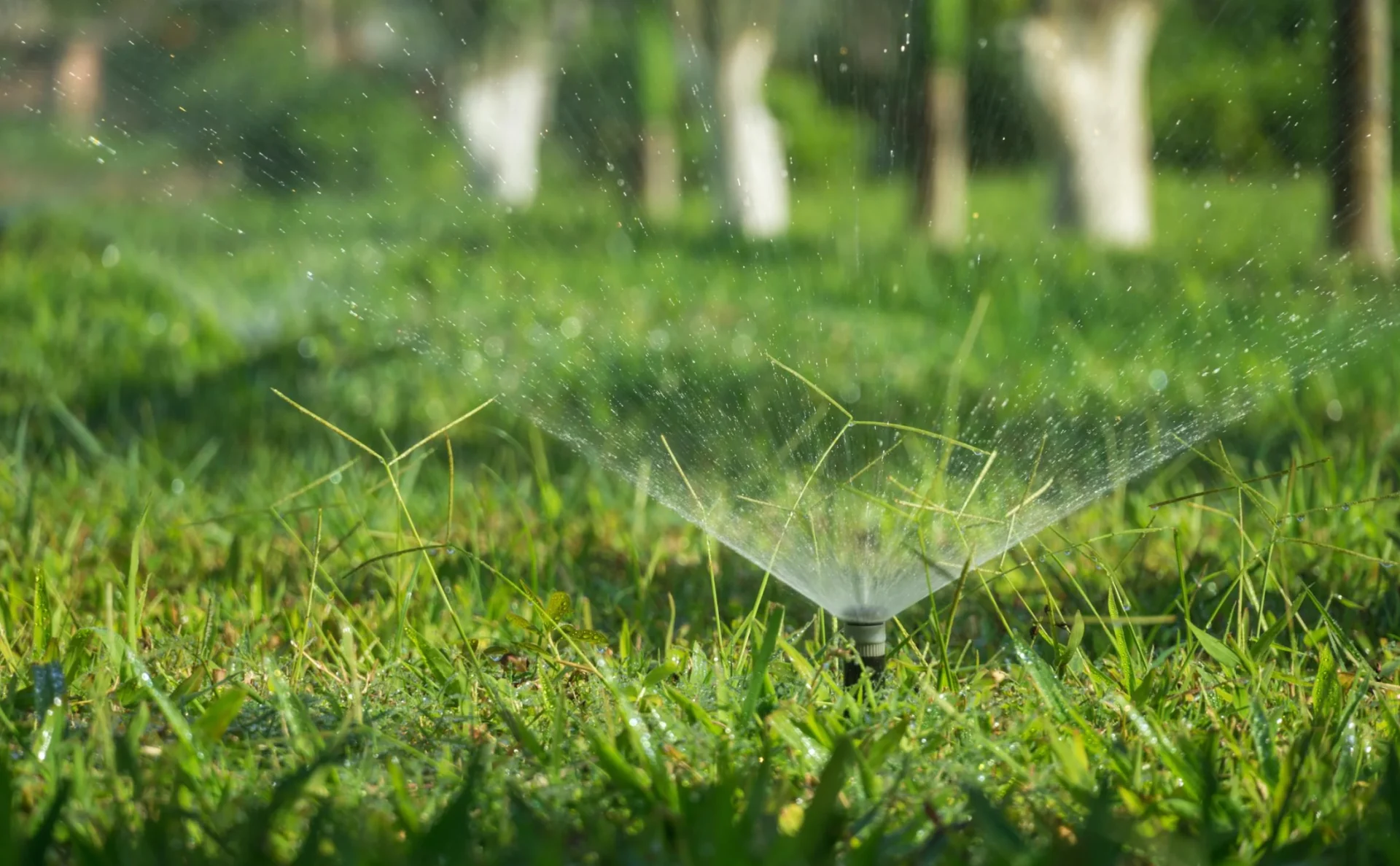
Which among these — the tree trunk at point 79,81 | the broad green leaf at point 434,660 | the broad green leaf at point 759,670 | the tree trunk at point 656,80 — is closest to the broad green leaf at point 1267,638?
the broad green leaf at point 759,670

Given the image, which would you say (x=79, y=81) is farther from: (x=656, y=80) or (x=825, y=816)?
(x=825, y=816)

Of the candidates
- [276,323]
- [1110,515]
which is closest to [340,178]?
[276,323]

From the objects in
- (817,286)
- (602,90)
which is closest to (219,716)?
(817,286)

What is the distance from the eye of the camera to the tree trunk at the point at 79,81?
1264 inches

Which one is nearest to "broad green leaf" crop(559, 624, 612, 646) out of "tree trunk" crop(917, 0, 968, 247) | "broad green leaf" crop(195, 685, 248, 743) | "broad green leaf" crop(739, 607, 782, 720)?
"broad green leaf" crop(739, 607, 782, 720)

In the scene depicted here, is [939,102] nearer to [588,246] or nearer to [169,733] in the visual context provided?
[588,246]

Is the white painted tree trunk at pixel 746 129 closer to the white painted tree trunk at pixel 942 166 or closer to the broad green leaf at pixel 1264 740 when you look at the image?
the white painted tree trunk at pixel 942 166

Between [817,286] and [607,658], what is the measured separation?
4847 mm

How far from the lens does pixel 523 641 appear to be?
2109 millimetres

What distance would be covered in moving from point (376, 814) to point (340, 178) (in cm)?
2162

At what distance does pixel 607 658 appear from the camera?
79.4 inches

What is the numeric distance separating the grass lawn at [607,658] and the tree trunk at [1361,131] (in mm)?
2236

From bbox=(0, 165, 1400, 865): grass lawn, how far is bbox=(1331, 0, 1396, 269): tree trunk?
88.0 inches

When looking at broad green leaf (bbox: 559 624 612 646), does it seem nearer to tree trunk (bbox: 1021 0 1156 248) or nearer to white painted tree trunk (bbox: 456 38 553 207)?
tree trunk (bbox: 1021 0 1156 248)
